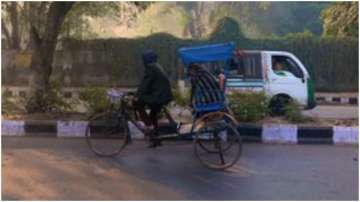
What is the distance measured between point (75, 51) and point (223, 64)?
35.0 ft

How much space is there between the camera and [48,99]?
9953mm

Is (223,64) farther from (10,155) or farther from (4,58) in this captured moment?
(4,58)

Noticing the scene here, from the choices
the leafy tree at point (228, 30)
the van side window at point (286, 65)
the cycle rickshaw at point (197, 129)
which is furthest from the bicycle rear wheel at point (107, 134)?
the leafy tree at point (228, 30)

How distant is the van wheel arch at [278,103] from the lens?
10006 millimetres

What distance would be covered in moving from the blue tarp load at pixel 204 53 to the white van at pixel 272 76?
308cm

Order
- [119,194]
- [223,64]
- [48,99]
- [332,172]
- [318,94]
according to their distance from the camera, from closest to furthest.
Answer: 1. [119,194]
2. [332,172]
3. [48,99]
4. [223,64]
5. [318,94]

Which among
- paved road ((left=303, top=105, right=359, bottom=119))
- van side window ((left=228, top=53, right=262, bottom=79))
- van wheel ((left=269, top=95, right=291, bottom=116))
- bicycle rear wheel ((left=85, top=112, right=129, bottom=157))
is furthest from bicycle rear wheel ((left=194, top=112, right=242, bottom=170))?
van side window ((left=228, top=53, right=262, bottom=79))

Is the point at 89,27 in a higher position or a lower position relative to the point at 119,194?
higher

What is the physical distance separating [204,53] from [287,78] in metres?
4.45

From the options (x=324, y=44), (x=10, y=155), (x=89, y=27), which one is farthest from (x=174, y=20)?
(x=10, y=155)

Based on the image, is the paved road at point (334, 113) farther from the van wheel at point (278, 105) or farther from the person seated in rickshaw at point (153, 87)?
the person seated in rickshaw at point (153, 87)

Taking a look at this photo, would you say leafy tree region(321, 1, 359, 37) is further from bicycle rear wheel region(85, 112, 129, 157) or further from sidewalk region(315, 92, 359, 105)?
bicycle rear wheel region(85, 112, 129, 157)

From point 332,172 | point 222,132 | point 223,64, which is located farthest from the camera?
point 223,64

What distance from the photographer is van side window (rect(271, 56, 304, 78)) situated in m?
12.4
